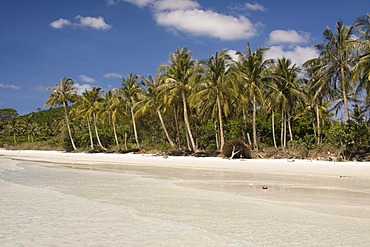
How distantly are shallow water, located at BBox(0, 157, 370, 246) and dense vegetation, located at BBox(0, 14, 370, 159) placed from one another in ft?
42.9

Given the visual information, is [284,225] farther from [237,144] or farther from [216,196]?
[237,144]

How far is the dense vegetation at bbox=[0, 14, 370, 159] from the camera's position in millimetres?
21969

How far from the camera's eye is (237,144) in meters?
24.8

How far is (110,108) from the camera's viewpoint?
138 ft

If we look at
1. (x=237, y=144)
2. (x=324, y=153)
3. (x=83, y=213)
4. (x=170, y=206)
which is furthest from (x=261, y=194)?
(x=237, y=144)

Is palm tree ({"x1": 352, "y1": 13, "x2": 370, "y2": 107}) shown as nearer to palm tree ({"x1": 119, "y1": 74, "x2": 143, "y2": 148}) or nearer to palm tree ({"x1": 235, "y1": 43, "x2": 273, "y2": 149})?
palm tree ({"x1": 235, "y1": 43, "x2": 273, "y2": 149})

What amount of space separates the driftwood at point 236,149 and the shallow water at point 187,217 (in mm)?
13836

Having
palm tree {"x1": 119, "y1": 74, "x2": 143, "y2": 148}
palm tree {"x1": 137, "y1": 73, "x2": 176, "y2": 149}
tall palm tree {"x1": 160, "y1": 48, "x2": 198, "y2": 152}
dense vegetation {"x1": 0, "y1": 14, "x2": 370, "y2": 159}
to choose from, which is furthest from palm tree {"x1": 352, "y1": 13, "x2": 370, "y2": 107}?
palm tree {"x1": 119, "y1": 74, "x2": 143, "y2": 148}

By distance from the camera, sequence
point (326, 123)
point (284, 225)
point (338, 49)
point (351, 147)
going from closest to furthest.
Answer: point (284, 225) → point (351, 147) → point (338, 49) → point (326, 123)

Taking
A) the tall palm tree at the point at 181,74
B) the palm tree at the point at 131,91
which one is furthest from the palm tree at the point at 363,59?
the palm tree at the point at 131,91

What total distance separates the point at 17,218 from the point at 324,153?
1928 centimetres

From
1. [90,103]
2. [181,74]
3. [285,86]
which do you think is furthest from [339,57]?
[90,103]

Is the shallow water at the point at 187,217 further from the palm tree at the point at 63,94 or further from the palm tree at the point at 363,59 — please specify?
the palm tree at the point at 63,94

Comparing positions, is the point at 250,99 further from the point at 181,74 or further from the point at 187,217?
the point at 187,217
